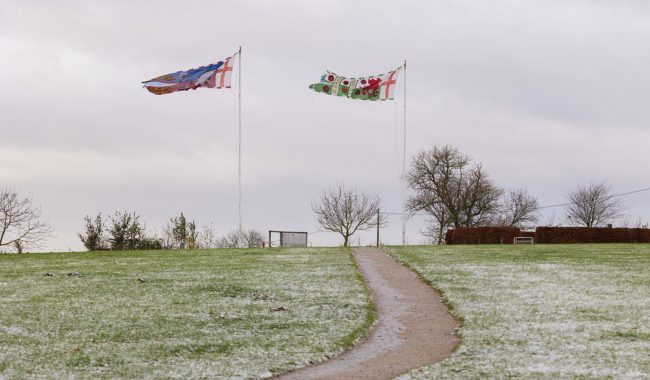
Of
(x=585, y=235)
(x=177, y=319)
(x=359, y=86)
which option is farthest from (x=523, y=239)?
(x=177, y=319)

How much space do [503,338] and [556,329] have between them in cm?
203

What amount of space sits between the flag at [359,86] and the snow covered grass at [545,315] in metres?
20.5

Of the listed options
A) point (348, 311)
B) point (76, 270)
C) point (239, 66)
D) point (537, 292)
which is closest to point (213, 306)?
point (348, 311)

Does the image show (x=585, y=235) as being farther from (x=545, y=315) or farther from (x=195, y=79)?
(x=545, y=315)

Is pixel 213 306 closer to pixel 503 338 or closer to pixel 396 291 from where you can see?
pixel 396 291

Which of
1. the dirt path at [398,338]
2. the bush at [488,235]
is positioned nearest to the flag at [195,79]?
A: the dirt path at [398,338]

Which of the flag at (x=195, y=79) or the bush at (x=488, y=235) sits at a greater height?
the flag at (x=195, y=79)

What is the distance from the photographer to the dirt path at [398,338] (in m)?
14.0

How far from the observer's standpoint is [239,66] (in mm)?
56469

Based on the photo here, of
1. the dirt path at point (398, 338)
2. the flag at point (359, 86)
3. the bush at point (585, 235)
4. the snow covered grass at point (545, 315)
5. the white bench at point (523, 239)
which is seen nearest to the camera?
the snow covered grass at point (545, 315)

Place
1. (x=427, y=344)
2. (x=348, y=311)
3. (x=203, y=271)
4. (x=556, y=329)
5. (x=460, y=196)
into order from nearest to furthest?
(x=427, y=344), (x=556, y=329), (x=348, y=311), (x=203, y=271), (x=460, y=196)

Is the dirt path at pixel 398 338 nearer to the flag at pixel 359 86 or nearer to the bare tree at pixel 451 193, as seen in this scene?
the flag at pixel 359 86

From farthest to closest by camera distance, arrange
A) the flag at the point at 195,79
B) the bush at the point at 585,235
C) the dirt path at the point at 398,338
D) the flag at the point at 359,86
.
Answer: the bush at the point at 585,235 < the flag at the point at 359,86 < the flag at the point at 195,79 < the dirt path at the point at 398,338

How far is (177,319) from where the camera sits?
19688 millimetres
